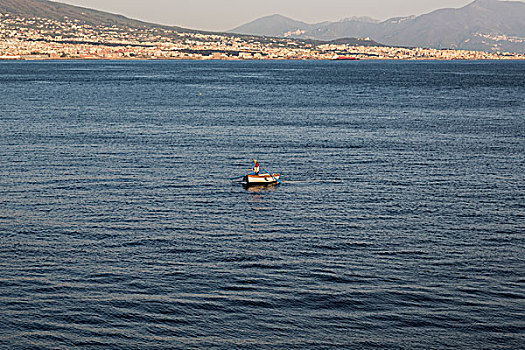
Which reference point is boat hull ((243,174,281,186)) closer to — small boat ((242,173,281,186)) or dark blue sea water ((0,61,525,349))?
small boat ((242,173,281,186))

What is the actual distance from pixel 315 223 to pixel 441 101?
10247cm

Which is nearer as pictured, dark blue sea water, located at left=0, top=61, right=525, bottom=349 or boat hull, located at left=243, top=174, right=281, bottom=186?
dark blue sea water, located at left=0, top=61, right=525, bottom=349

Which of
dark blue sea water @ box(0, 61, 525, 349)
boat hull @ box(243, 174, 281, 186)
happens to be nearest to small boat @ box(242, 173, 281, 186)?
boat hull @ box(243, 174, 281, 186)

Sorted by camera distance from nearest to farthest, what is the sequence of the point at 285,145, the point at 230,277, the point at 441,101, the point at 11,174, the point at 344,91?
the point at 230,277 < the point at 11,174 < the point at 285,145 < the point at 441,101 < the point at 344,91

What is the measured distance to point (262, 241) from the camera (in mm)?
42250

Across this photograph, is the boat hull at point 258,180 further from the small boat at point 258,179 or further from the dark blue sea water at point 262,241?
the dark blue sea water at point 262,241

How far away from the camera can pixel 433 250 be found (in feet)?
133

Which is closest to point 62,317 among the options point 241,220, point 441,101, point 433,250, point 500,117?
point 241,220

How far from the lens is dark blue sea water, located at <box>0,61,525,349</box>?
99.8 ft

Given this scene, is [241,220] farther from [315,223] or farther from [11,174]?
[11,174]

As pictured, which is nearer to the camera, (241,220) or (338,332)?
(338,332)

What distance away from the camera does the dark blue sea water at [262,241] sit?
99.8 feet

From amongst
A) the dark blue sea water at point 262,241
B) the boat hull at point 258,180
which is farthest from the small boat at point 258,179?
the dark blue sea water at point 262,241

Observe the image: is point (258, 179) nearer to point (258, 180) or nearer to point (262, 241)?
point (258, 180)
